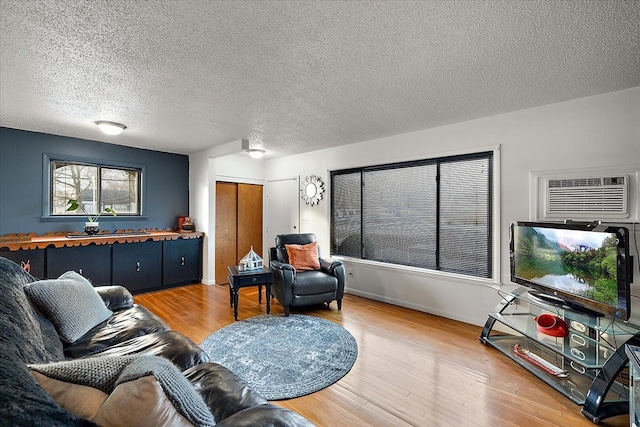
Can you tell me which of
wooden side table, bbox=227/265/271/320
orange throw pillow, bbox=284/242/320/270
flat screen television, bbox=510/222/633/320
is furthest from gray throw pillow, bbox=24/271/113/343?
flat screen television, bbox=510/222/633/320

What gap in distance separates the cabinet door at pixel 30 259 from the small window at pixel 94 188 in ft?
2.66

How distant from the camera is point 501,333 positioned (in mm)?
3080

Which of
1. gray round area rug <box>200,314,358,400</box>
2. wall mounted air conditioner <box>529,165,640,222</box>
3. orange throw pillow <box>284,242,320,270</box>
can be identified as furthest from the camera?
orange throw pillow <box>284,242,320,270</box>

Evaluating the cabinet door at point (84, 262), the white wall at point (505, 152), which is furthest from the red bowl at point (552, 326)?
the cabinet door at point (84, 262)

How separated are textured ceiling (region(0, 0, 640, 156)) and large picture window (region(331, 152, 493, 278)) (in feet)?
2.38

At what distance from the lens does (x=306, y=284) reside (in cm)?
358

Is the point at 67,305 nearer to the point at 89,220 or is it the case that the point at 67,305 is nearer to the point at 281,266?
the point at 281,266

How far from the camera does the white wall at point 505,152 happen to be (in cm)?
254

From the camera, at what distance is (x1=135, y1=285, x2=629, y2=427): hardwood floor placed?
1.84 meters

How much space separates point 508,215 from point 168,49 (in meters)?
3.45

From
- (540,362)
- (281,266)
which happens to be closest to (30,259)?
(281,266)

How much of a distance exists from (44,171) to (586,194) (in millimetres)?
6489

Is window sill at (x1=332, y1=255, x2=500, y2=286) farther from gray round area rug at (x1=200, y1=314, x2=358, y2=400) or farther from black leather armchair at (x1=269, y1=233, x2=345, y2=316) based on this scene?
gray round area rug at (x1=200, y1=314, x2=358, y2=400)

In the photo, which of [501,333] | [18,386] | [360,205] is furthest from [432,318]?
[18,386]
